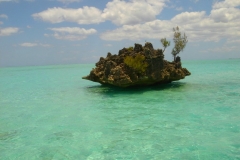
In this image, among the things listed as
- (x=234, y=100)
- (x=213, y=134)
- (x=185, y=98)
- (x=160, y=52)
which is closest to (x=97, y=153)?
(x=213, y=134)

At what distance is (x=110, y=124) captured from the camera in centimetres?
1006

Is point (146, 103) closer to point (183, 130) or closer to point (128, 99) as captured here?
point (128, 99)

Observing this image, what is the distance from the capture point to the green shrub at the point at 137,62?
18.5m

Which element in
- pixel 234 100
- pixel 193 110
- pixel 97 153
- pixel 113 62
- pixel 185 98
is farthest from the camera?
pixel 113 62

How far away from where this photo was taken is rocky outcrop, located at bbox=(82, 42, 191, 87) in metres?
18.1

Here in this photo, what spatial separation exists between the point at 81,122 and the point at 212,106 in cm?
752

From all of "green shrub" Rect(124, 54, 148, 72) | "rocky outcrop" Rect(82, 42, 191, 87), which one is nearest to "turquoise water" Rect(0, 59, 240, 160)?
"rocky outcrop" Rect(82, 42, 191, 87)

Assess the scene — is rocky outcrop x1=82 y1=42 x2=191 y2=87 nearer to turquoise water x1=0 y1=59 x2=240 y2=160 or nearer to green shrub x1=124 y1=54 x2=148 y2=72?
green shrub x1=124 y1=54 x2=148 y2=72

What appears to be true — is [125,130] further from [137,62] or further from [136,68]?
[137,62]

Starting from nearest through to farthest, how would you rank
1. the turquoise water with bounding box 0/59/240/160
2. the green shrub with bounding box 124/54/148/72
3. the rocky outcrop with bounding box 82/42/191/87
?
the turquoise water with bounding box 0/59/240/160
the rocky outcrop with bounding box 82/42/191/87
the green shrub with bounding box 124/54/148/72

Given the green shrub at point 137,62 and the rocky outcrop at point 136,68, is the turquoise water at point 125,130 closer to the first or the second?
the rocky outcrop at point 136,68

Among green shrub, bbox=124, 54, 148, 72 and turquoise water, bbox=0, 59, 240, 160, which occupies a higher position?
green shrub, bbox=124, 54, 148, 72

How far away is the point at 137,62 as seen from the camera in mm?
18656

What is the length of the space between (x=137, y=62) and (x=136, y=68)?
1.77 feet
